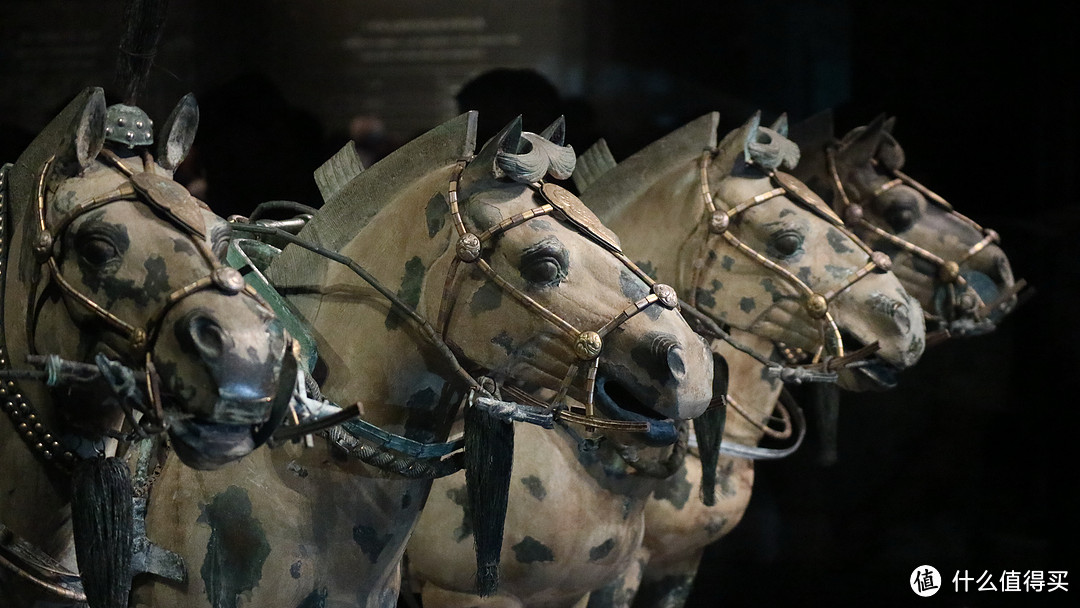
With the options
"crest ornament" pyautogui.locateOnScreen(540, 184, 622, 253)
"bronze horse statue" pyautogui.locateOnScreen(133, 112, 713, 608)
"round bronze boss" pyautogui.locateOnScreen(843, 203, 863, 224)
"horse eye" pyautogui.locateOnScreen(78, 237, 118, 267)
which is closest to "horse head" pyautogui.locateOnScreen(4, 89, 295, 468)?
"horse eye" pyautogui.locateOnScreen(78, 237, 118, 267)

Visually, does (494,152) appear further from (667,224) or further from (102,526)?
(667,224)

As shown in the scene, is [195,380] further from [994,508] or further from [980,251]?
[994,508]

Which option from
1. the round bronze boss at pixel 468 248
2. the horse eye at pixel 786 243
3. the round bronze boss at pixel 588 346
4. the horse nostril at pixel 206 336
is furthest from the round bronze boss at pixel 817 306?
the horse nostril at pixel 206 336

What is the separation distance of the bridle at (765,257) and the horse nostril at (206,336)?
4.68 ft

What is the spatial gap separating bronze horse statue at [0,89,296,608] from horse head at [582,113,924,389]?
4.09 ft

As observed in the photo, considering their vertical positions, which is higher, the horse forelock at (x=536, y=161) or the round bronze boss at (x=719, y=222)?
the horse forelock at (x=536, y=161)

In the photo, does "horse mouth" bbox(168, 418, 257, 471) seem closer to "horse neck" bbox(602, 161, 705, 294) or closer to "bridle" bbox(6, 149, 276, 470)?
"bridle" bbox(6, 149, 276, 470)

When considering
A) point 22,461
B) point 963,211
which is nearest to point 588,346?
point 22,461

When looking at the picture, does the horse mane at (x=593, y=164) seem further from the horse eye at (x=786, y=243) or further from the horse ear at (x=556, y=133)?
the horse ear at (x=556, y=133)

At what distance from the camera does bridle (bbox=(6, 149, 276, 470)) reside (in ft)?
5.02

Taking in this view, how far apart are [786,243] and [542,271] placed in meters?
1.03

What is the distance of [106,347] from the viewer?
1.57 metres

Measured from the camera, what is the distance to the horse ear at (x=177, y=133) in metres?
1.74

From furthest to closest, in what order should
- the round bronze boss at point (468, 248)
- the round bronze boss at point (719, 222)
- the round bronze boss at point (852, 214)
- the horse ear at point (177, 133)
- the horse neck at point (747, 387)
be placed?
1. the round bronze boss at point (852, 214)
2. the horse neck at point (747, 387)
3. the round bronze boss at point (719, 222)
4. the round bronze boss at point (468, 248)
5. the horse ear at point (177, 133)
